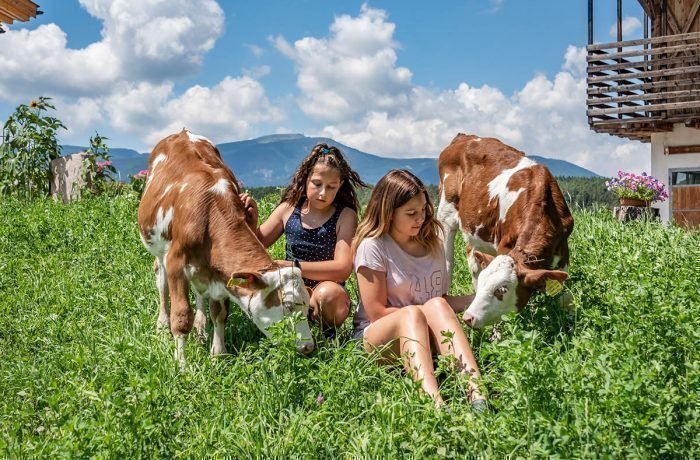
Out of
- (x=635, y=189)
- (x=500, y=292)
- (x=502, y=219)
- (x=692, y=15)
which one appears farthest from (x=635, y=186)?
(x=500, y=292)

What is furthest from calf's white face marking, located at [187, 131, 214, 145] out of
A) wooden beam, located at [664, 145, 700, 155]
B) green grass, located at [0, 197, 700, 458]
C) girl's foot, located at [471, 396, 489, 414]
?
wooden beam, located at [664, 145, 700, 155]

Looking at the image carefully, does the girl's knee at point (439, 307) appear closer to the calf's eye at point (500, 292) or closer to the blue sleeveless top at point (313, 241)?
the calf's eye at point (500, 292)

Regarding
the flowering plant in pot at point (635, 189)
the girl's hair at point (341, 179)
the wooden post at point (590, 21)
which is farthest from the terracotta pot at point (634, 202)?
the girl's hair at point (341, 179)

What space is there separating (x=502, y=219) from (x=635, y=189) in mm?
8990

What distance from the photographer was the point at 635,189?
14062mm

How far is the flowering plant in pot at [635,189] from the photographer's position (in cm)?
1398

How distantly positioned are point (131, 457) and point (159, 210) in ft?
8.87

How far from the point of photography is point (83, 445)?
3.31 meters

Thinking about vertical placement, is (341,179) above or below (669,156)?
below

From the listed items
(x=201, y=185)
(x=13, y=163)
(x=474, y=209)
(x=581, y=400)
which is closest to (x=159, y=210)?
(x=201, y=185)

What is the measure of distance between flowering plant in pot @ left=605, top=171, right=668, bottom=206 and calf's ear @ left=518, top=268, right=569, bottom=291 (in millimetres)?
10012

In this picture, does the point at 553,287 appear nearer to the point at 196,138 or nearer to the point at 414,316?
the point at 414,316

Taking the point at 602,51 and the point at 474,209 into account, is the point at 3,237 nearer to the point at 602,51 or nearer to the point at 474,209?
the point at 474,209

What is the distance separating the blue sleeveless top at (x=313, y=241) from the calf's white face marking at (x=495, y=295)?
1216 millimetres
